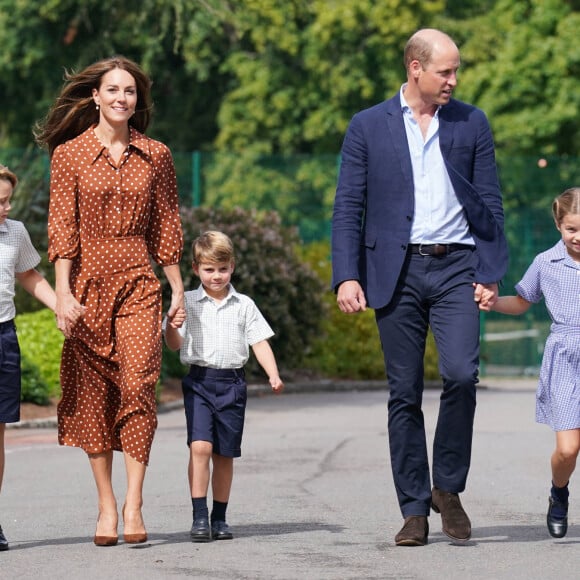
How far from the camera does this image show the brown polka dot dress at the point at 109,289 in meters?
7.04

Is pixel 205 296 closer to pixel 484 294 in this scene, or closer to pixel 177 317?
pixel 177 317

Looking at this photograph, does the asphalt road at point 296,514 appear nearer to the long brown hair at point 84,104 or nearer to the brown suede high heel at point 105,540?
the brown suede high heel at point 105,540

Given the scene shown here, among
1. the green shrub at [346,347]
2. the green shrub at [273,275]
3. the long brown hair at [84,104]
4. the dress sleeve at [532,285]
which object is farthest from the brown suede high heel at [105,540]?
the green shrub at [346,347]

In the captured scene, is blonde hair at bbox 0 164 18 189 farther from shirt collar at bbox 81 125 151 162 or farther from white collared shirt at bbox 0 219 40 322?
shirt collar at bbox 81 125 151 162

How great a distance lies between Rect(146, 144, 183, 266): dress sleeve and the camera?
23.8 feet

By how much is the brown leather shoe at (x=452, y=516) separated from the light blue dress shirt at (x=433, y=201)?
107cm

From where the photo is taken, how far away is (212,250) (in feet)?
24.3

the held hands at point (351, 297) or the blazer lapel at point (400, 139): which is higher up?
the blazer lapel at point (400, 139)

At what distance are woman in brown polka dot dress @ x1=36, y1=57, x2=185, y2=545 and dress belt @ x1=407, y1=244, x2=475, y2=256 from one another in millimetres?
1011

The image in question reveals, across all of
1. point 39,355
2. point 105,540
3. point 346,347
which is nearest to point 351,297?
point 105,540

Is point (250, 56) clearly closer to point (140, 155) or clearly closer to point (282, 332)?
point (282, 332)

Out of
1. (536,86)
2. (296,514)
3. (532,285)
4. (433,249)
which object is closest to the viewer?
(433,249)

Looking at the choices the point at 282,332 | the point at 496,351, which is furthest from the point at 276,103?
the point at 282,332

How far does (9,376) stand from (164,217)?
3.18 feet
